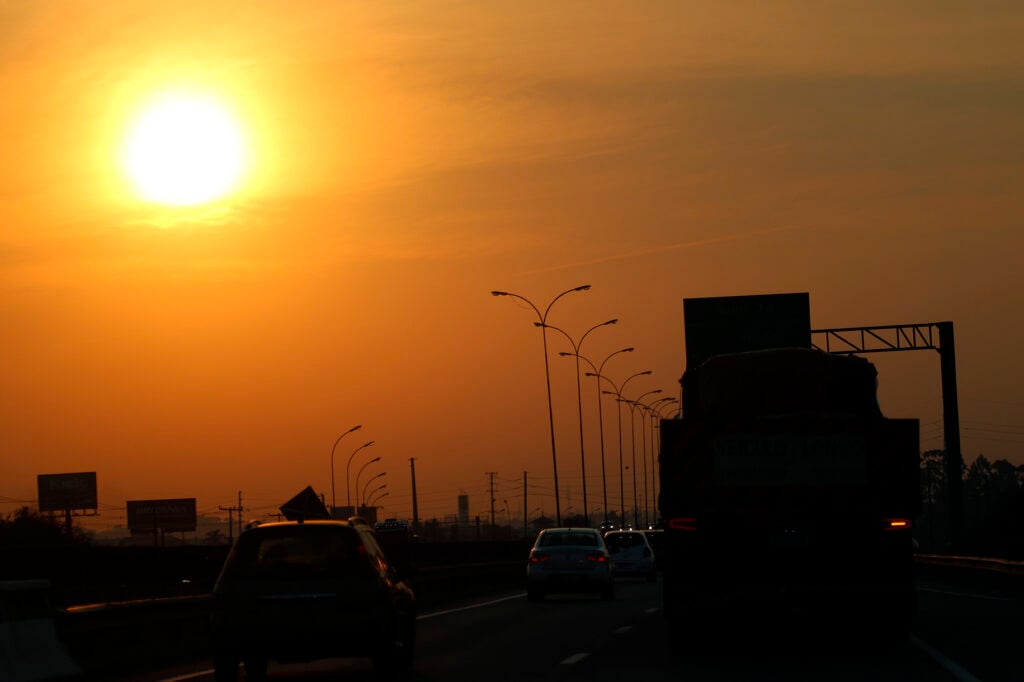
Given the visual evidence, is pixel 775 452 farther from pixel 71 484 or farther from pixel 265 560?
pixel 71 484

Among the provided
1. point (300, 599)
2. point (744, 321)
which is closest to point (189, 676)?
point (300, 599)

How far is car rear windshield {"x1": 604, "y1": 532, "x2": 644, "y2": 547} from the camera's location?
49.5 meters

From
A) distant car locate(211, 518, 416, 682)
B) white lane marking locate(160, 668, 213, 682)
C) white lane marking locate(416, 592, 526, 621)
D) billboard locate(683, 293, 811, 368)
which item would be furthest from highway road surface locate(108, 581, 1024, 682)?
billboard locate(683, 293, 811, 368)

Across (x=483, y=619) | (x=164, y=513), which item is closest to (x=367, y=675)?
(x=483, y=619)

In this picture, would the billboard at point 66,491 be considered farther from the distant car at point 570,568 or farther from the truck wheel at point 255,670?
the truck wheel at point 255,670

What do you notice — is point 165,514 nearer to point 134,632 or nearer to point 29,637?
point 134,632

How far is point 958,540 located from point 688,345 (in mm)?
14359

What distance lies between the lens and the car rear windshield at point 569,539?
118ft

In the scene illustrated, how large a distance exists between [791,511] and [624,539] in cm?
3173

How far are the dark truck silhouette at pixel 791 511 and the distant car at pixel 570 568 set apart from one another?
16.5 metres

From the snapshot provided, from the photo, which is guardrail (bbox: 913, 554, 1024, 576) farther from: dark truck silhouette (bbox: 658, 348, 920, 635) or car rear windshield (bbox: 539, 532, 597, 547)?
dark truck silhouette (bbox: 658, 348, 920, 635)

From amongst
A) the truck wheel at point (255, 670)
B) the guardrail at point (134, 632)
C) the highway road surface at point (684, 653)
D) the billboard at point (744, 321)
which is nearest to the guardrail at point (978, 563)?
the highway road surface at point (684, 653)

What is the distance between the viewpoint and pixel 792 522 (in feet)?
59.5

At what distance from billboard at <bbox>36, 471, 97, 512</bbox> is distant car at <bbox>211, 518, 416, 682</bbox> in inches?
6498
